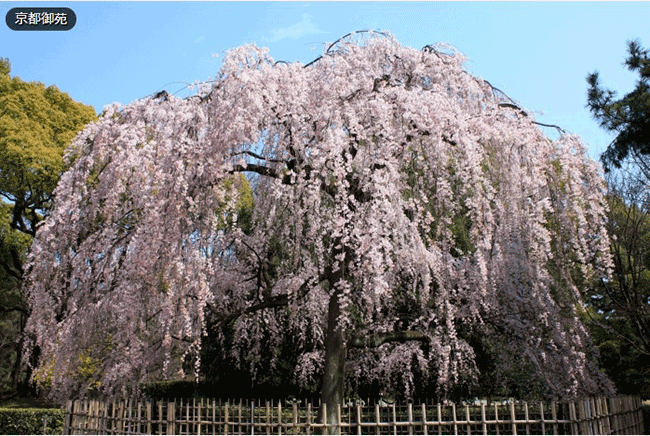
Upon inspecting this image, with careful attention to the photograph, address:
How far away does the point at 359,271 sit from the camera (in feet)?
26.3

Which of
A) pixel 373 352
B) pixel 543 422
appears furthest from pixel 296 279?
pixel 373 352

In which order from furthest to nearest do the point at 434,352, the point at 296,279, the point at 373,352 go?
the point at 373,352, the point at 434,352, the point at 296,279

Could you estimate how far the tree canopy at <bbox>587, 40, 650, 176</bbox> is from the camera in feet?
44.7

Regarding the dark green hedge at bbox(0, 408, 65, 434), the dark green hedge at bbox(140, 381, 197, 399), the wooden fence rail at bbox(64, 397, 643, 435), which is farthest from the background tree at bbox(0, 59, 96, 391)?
the wooden fence rail at bbox(64, 397, 643, 435)

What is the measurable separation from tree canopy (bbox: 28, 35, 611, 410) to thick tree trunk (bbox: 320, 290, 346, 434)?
0.03 m

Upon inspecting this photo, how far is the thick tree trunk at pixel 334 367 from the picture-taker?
28.7 feet

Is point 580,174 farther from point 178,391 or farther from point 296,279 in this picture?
point 178,391

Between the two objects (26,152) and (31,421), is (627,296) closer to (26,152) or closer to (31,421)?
(31,421)

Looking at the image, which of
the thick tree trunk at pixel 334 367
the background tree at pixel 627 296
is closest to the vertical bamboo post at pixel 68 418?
the thick tree trunk at pixel 334 367

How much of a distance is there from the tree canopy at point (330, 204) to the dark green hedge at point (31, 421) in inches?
217

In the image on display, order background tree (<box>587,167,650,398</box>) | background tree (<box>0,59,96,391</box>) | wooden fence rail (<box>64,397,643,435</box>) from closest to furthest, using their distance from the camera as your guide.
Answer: wooden fence rail (<box>64,397,643,435</box>), background tree (<box>587,167,650,398</box>), background tree (<box>0,59,96,391</box>)

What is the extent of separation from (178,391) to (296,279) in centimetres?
1049

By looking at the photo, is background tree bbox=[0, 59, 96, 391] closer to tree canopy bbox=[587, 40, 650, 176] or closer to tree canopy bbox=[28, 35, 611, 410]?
tree canopy bbox=[28, 35, 611, 410]

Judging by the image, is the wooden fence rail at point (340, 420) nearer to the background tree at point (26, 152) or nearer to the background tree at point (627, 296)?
the background tree at point (627, 296)
